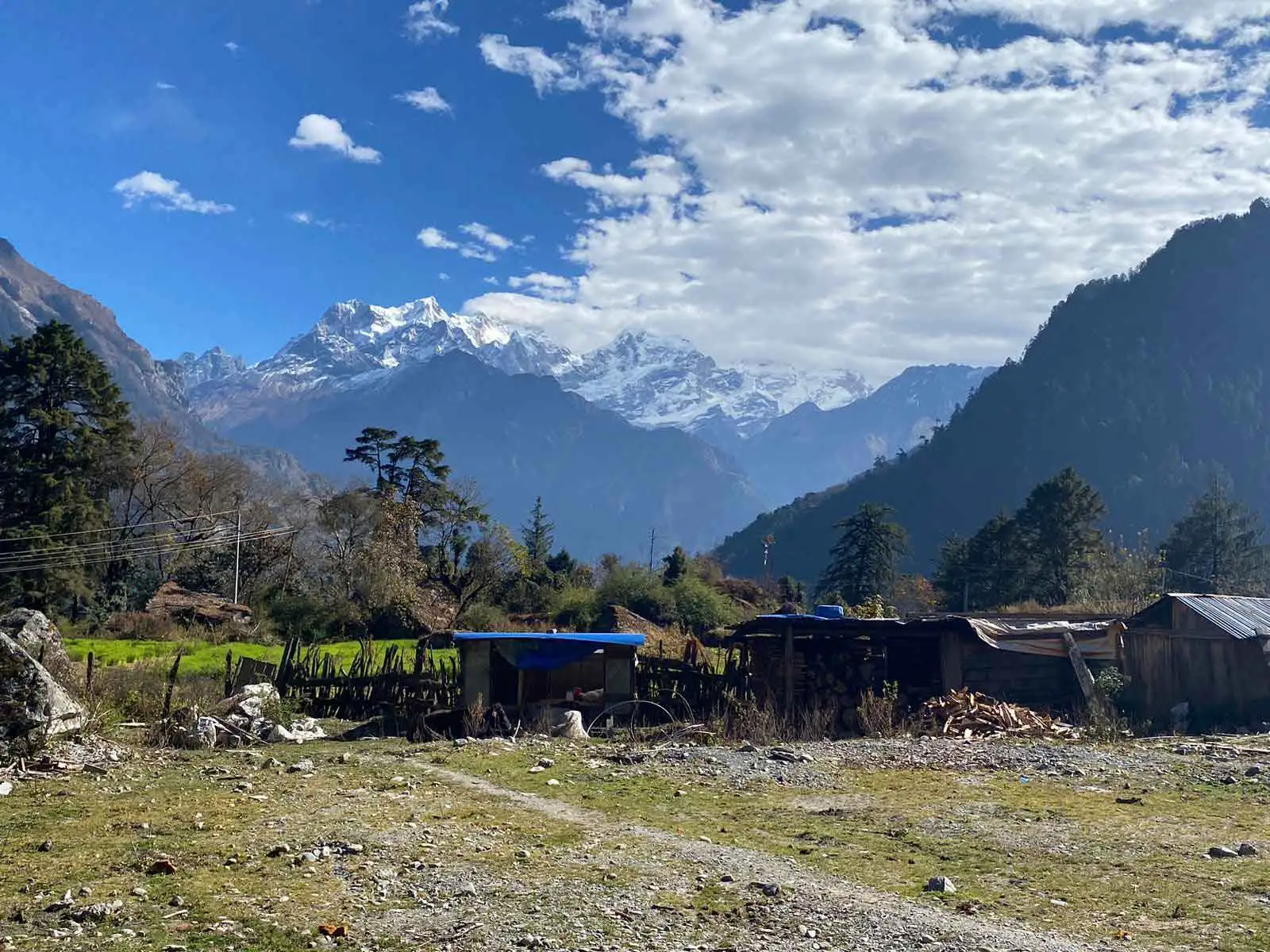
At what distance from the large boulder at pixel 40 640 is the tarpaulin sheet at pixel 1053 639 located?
1702 cm

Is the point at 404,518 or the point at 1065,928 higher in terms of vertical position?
the point at 404,518

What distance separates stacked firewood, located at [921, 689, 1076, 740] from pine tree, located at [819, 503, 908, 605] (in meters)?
41.1

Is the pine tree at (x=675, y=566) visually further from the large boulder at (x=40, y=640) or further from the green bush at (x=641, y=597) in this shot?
the large boulder at (x=40, y=640)

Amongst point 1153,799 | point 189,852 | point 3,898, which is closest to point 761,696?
point 1153,799

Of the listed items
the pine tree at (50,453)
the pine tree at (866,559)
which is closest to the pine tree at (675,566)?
the pine tree at (866,559)

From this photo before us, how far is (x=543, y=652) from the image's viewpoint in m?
22.0

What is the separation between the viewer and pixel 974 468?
17462 cm

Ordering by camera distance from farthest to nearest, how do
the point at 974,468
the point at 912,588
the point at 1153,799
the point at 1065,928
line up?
the point at 974,468 < the point at 912,588 < the point at 1153,799 < the point at 1065,928

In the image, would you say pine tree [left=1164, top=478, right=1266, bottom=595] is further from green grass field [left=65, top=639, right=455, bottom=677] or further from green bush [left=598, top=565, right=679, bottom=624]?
green grass field [left=65, top=639, right=455, bottom=677]

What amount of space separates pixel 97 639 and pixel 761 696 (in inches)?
1177

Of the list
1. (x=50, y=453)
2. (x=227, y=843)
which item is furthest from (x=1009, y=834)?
(x=50, y=453)

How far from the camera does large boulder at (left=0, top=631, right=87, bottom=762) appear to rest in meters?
14.9

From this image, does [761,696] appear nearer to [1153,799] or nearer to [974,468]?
[1153,799]

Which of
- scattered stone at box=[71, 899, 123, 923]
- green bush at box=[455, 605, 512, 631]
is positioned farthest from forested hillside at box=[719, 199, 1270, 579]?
scattered stone at box=[71, 899, 123, 923]
